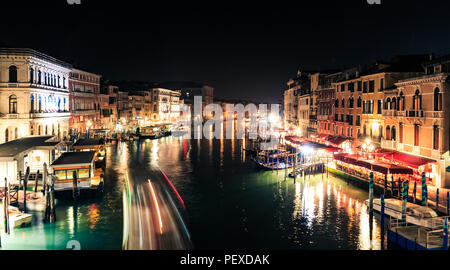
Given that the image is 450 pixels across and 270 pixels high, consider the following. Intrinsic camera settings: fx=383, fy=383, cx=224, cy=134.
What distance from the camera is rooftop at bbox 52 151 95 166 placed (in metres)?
25.5

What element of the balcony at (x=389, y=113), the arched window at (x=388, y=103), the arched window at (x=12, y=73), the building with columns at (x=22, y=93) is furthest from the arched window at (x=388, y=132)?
the arched window at (x=12, y=73)

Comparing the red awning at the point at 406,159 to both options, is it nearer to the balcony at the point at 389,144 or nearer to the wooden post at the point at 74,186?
the balcony at the point at 389,144

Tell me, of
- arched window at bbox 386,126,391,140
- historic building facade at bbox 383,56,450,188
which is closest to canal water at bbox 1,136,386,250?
historic building facade at bbox 383,56,450,188

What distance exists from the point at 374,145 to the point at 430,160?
9.14 m

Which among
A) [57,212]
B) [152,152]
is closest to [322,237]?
[57,212]

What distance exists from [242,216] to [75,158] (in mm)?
13370

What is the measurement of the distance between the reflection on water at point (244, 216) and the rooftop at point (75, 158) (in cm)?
256

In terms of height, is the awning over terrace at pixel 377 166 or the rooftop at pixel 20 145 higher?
the rooftop at pixel 20 145

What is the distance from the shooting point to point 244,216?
68.9 ft

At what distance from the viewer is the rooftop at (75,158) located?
25.5 m

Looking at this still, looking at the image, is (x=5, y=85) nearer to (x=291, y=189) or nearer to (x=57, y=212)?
(x=57, y=212)

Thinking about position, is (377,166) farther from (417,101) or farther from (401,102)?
(401,102)

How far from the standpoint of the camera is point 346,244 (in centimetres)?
1691

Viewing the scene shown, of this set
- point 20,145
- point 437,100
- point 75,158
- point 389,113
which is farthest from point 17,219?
point 389,113
